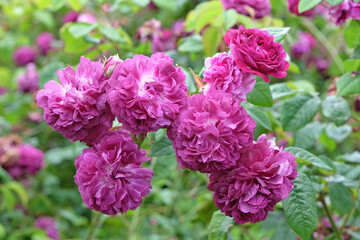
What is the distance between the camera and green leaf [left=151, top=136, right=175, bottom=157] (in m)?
0.79

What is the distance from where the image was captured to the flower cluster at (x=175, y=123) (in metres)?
0.67

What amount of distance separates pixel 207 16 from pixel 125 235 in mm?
1312

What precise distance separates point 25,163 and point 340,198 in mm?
1348

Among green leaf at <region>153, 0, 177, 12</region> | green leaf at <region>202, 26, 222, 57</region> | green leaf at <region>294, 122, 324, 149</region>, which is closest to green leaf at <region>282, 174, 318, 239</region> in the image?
green leaf at <region>294, 122, 324, 149</region>

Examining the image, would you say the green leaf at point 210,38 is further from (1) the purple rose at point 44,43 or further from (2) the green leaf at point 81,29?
(1) the purple rose at point 44,43

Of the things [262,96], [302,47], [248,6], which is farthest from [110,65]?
[302,47]

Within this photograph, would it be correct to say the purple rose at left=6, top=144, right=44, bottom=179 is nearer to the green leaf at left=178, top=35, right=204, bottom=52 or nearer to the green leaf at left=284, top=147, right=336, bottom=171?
the green leaf at left=178, top=35, right=204, bottom=52

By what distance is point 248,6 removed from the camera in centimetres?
127

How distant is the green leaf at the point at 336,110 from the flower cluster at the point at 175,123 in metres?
0.41

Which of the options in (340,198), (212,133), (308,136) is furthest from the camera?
(308,136)

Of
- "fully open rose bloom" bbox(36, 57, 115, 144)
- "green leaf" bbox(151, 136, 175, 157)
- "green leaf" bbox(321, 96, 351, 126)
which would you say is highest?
"fully open rose bloom" bbox(36, 57, 115, 144)

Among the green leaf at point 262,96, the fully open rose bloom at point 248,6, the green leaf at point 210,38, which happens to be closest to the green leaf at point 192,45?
the green leaf at point 210,38

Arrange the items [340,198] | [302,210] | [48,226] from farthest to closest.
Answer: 1. [48,226]
2. [340,198]
3. [302,210]

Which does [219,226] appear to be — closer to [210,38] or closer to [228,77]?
[228,77]
